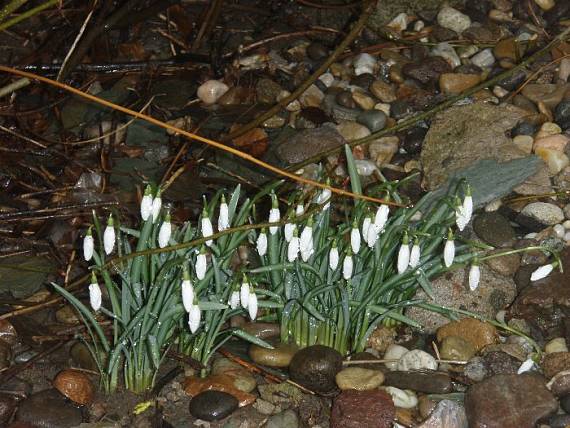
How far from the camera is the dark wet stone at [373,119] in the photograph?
17.1ft

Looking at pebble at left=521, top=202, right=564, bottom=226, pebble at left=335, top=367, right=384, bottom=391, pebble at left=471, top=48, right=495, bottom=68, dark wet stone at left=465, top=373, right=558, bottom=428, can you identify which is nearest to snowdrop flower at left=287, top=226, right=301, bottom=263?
pebble at left=335, top=367, right=384, bottom=391

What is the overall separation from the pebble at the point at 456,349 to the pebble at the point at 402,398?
0.28 metres

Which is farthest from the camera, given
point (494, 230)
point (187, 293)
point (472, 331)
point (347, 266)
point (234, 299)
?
point (494, 230)

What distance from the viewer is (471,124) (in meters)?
5.00

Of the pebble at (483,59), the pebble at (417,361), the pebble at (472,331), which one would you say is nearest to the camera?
the pebble at (417,361)

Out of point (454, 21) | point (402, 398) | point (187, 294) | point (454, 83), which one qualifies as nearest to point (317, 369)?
point (402, 398)

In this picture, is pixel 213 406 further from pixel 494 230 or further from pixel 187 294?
pixel 494 230

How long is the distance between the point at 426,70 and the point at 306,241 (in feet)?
8.98

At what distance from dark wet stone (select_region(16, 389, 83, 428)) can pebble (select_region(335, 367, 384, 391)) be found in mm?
1002

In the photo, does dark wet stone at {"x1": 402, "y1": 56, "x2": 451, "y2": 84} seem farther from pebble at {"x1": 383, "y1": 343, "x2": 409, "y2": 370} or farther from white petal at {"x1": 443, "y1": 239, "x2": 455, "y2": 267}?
white petal at {"x1": 443, "y1": 239, "x2": 455, "y2": 267}

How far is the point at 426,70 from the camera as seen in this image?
18.7 feet

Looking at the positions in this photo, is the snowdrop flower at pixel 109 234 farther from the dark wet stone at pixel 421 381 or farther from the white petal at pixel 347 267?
the dark wet stone at pixel 421 381

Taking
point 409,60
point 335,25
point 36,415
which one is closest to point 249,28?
point 335,25

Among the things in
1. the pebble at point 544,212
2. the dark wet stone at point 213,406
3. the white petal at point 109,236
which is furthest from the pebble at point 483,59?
the white petal at point 109,236
